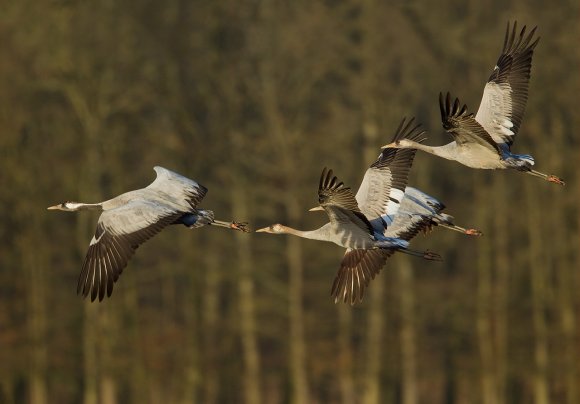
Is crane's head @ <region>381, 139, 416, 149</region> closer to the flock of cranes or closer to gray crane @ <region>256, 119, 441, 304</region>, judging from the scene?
the flock of cranes

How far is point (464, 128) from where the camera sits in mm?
19391

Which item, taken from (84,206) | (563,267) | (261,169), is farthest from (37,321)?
(84,206)

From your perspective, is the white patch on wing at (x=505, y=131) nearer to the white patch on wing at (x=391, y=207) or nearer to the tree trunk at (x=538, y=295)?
the white patch on wing at (x=391, y=207)

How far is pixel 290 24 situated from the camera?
34.4 metres

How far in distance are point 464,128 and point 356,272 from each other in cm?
269

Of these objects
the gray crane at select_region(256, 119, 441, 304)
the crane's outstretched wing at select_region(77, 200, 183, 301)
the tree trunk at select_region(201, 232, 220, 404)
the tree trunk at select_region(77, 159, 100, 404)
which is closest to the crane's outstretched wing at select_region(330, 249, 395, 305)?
the gray crane at select_region(256, 119, 441, 304)

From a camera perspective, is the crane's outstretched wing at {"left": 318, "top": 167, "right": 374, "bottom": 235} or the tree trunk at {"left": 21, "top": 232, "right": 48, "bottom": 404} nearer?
the crane's outstretched wing at {"left": 318, "top": 167, "right": 374, "bottom": 235}

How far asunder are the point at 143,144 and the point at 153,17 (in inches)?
129

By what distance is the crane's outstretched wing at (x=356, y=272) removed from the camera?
20.7 m

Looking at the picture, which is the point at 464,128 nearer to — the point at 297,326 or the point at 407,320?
the point at 297,326

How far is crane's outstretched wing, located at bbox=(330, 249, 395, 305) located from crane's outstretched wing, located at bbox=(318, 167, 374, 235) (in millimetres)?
1429

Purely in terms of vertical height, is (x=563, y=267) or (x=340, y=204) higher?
(x=563, y=267)

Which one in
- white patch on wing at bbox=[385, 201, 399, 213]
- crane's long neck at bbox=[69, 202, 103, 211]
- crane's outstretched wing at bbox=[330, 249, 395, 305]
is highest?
crane's long neck at bbox=[69, 202, 103, 211]

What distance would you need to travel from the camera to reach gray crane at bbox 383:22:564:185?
19969 mm
